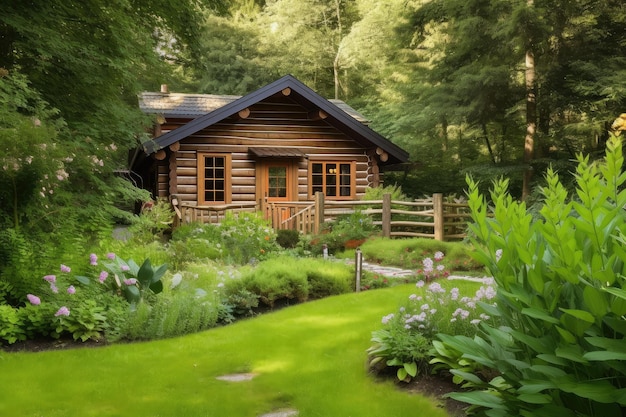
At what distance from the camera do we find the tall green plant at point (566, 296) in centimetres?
228

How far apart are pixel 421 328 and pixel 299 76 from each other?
113 feet

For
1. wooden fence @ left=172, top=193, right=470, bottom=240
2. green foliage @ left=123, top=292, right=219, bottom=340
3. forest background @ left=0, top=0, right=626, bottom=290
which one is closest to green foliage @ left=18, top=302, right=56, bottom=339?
forest background @ left=0, top=0, right=626, bottom=290

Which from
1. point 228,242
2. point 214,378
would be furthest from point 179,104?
point 214,378

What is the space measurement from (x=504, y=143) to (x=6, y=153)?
20976 mm

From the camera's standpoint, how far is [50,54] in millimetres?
7637

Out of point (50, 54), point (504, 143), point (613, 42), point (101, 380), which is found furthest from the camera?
point (504, 143)

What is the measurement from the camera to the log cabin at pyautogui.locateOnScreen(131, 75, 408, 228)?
18328 millimetres

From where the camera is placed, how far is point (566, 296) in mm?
2523

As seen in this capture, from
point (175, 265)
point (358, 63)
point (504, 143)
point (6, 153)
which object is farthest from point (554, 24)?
point (358, 63)

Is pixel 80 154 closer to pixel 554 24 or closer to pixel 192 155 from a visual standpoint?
pixel 192 155

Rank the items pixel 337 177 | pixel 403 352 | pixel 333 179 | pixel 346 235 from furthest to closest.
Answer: pixel 333 179
pixel 337 177
pixel 346 235
pixel 403 352

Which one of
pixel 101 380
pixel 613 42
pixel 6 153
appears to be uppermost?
pixel 613 42

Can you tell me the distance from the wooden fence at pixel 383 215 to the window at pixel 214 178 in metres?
1.37

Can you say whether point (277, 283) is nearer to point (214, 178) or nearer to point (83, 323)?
point (83, 323)
